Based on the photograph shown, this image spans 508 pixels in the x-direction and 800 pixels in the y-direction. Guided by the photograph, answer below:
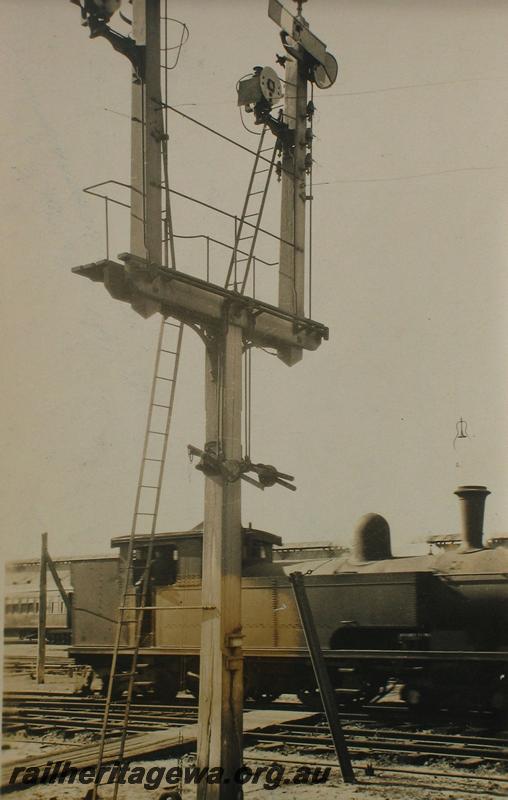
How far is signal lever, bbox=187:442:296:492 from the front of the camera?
7125 millimetres

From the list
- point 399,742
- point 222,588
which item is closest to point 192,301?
point 222,588

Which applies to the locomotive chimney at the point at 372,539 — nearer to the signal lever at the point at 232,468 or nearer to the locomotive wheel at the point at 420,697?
the locomotive wheel at the point at 420,697

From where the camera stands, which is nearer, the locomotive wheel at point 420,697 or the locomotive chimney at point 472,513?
the locomotive wheel at point 420,697

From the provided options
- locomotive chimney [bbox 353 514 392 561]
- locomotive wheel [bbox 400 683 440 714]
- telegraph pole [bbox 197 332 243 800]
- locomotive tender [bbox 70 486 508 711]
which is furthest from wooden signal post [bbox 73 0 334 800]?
locomotive chimney [bbox 353 514 392 561]

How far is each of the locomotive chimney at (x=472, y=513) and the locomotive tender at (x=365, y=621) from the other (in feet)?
0.05

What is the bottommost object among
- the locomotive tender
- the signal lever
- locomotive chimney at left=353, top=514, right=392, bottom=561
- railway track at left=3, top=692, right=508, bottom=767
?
railway track at left=3, top=692, right=508, bottom=767

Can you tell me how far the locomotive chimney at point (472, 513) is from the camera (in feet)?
38.4

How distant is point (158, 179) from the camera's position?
729 cm

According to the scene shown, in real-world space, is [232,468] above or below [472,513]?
above

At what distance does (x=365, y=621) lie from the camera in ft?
38.1

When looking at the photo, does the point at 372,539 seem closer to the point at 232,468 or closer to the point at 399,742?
the point at 399,742

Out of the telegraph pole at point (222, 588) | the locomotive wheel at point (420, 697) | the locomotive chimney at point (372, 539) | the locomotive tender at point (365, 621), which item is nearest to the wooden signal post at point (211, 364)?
the telegraph pole at point (222, 588)

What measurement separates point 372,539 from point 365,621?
4.90ft

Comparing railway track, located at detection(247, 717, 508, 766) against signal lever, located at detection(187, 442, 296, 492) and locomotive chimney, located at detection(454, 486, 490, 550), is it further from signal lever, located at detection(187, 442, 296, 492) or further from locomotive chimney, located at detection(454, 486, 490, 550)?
signal lever, located at detection(187, 442, 296, 492)
